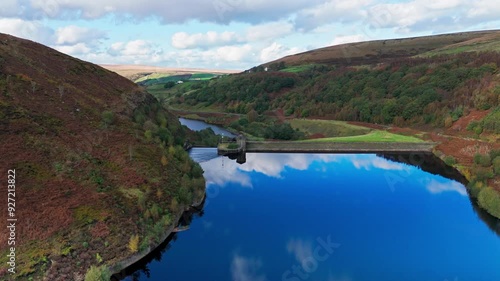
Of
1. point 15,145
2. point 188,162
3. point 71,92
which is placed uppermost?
point 71,92

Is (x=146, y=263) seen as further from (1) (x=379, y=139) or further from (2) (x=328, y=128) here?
(2) (x=328, y=128)

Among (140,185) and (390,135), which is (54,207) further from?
(390,135)

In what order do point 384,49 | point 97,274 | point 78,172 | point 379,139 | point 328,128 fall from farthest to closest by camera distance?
point 384,49, point 328,128, point 379,139, point 78,172, point 97,274

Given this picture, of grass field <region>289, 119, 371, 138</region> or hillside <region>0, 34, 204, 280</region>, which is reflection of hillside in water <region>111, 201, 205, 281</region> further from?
grass field <region>289, 119, 371, 138</region>

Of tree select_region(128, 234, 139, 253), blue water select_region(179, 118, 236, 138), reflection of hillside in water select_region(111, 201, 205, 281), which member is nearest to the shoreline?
reflection of hillside in water select_region(111, 201, 205, 281)

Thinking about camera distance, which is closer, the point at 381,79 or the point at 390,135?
the point at 390,135

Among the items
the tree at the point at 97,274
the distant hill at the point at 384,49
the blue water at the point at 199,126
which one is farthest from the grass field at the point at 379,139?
the distant hill at the point at 384,49

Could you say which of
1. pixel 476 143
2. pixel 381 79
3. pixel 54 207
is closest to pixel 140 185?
pixel 54 207

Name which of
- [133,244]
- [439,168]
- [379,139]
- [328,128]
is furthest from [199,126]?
[133,244]
